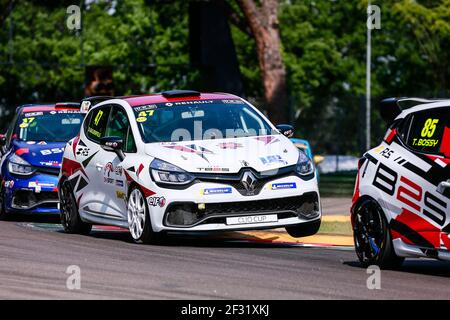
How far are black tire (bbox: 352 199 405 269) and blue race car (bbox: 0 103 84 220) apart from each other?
7.46 meters

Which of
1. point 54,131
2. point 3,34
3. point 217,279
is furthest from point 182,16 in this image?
point 217,279

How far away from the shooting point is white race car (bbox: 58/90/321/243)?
50.0ft

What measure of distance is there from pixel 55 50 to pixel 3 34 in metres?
4.81

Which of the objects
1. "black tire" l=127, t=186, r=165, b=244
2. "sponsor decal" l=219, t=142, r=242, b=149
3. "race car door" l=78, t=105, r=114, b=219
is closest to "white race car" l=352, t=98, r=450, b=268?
"sponsor decal" l=219, t=142, r=242, b=149

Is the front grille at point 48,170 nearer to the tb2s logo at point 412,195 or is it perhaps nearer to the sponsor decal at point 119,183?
the sponsor decal at point 119,183

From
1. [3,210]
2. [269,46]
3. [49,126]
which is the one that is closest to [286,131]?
[49,126]

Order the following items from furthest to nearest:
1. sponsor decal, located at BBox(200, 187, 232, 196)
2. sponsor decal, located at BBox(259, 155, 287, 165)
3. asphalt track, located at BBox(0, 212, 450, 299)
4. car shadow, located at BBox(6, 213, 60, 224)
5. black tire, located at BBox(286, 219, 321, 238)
Answer: car shadow, located at BBox(6, 213, 60, 224), black tire, located at BBox(286, 219, 321, 238), sponsor decal, located at BBox(259, 155, 287, 165), sponsor decal, located at BBox(200, 187, 232, 196), asphalt track, located at BBox(0, 212, 450, 299)

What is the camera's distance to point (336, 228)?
61.3 ft

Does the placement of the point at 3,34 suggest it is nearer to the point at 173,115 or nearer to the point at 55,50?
the point at 55,50

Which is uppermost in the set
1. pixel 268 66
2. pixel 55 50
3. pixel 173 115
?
pixel 173 115

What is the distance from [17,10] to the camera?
77562mm

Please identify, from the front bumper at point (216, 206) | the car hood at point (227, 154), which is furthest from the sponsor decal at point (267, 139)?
the front bumper at point (216, 206)

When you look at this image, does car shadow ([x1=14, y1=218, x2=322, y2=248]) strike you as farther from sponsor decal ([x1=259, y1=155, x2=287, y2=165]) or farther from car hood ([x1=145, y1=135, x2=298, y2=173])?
sponsor decal ([x1=259, y1=155, x2=287, y2=165])
